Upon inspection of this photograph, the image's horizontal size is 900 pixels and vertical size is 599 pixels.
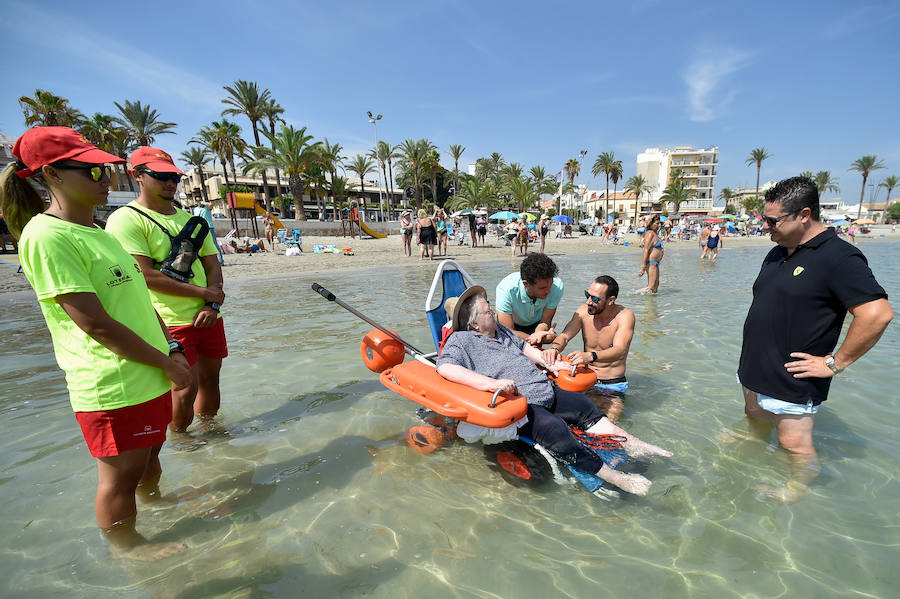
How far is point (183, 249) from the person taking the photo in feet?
8.91

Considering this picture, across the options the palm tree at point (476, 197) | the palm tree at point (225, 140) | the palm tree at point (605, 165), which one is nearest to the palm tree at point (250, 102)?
the palm tree at point (225, 140)

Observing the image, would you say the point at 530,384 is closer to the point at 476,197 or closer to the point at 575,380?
the point at 575,380

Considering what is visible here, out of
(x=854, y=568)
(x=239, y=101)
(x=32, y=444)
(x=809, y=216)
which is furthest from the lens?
(x=239, y=101)

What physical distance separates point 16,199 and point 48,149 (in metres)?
0.33

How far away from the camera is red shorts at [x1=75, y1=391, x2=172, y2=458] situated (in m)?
1.77

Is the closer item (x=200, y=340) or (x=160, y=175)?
(x=160, y=175)

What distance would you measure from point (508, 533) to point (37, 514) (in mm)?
2956

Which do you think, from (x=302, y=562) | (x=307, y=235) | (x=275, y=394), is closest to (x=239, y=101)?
(x=307, y=235)

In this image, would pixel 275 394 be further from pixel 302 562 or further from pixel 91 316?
pixel 91 316

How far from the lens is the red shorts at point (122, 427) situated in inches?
69.5

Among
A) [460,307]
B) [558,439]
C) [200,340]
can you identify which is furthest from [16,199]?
[558,439]

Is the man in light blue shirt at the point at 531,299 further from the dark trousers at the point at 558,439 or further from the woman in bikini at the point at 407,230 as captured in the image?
the woman in bikini at the point at 407,230

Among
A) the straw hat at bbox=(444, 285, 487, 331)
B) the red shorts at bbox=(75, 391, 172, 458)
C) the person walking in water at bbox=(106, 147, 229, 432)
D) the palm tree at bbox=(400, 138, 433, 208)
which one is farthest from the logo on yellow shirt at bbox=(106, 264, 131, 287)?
the palm tree at bbox=(400, 138, 433, 208)

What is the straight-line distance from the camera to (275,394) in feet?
14.1
